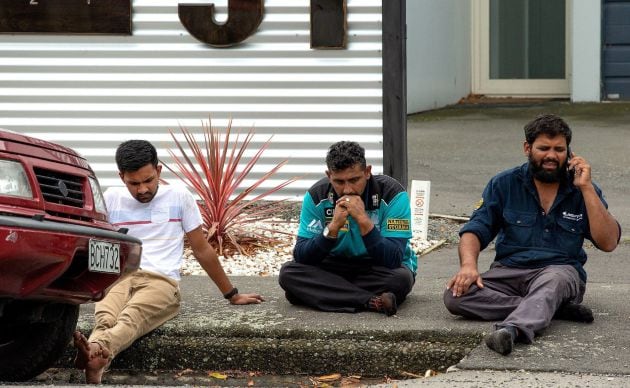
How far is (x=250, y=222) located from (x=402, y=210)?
3120 mm

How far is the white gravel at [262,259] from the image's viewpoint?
877 centimetres

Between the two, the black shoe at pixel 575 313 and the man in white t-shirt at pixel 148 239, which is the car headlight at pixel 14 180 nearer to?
the man in white t-shirt at pixel 148 239

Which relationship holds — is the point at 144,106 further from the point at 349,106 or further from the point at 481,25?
the point at 481,25

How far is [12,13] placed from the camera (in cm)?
1083

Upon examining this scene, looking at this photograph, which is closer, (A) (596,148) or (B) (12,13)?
(B) (12,13)

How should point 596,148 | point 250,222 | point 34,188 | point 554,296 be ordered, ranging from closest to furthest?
point 34,188, point 554,296, point 250,222, point 596,148

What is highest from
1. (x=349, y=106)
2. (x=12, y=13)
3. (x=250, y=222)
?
(x=12, y=13)

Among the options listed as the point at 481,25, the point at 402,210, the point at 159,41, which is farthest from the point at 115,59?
the point at 481,25

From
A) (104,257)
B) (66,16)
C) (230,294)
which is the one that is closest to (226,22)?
(66,16)

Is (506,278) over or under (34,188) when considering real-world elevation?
under

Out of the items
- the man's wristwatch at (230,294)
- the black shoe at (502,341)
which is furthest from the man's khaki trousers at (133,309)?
the black shoe at (502,341)

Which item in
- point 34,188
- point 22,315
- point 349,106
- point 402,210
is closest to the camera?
point 34,188

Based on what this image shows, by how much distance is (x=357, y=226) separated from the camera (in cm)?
658

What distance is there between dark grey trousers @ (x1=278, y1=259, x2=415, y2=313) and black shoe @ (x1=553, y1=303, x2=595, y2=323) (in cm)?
84
